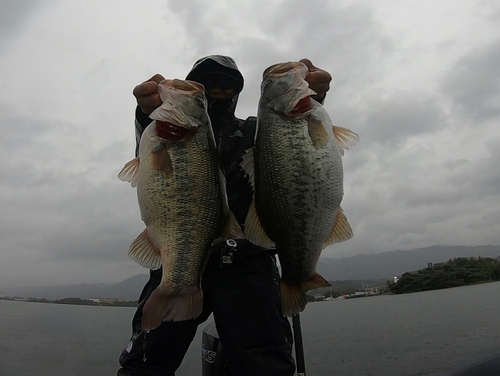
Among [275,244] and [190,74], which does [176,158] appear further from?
[190,74]

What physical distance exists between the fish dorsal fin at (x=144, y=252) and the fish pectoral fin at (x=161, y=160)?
0.52 meters

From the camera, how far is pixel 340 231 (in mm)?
2926

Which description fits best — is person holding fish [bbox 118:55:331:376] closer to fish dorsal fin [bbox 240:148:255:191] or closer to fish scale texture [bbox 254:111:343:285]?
fish dorsal fin [bbox 240:148:255:191]

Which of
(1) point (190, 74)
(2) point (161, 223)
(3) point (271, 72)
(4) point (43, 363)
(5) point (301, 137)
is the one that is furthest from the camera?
(4) point (43, 363)

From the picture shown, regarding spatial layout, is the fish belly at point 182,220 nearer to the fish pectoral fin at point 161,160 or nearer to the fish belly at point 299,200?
the fish pectoral fin at point 161,160

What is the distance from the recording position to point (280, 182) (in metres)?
2.78

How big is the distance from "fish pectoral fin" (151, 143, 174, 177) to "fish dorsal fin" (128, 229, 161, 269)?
0.52 metres

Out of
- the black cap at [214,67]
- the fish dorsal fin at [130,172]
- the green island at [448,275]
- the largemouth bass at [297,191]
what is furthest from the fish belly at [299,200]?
the green island at [448,275]

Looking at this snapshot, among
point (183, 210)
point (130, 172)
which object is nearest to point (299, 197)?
point (183, 210)

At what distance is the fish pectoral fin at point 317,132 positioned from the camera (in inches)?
111

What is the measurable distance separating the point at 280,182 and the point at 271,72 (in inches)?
46.2

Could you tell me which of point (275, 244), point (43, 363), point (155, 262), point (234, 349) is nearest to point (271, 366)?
point (234, 349)

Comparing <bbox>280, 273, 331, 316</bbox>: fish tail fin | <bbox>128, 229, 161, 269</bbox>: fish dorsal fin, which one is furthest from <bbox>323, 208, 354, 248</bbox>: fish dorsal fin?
<bbox>128, 229, 161, 269</bbox>: fish dorsal fin

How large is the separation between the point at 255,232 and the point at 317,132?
3.32ft
